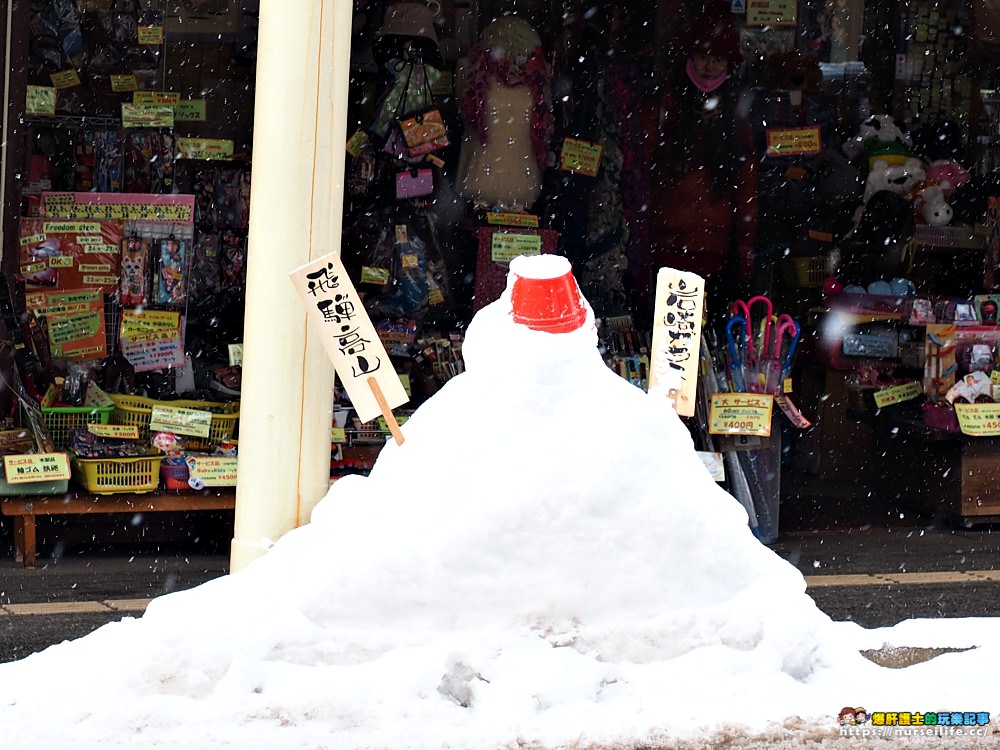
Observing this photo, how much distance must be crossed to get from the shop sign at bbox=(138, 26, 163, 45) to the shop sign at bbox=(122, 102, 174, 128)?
34cm

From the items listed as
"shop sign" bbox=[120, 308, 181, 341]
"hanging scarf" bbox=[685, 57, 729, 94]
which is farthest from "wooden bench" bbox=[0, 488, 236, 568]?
"hanging scarf" bbox=[685, 57, 729, 94]

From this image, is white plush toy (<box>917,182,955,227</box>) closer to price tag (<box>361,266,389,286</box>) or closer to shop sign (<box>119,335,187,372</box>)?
price tag (<box>361,266,389,286</box>)

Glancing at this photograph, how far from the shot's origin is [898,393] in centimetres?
782

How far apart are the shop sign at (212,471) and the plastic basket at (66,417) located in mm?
515

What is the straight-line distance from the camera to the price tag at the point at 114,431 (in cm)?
643

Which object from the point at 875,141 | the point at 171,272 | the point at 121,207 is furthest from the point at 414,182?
the point at 875,141

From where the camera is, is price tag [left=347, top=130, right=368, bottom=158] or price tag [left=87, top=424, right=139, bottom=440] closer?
price tag [left=87, top=424, right=139, bottom=440]

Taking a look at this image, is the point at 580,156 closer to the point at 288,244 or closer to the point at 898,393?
the point at 898,393

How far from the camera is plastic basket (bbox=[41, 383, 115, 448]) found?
21.1 ft

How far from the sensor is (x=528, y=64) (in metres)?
7.55

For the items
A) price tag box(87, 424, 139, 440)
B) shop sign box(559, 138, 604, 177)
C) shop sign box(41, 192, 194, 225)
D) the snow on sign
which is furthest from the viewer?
shop sign box(559, 138, 604, 177)

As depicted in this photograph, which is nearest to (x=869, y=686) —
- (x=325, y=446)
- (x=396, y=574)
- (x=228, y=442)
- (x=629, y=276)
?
(x=396, y=574)

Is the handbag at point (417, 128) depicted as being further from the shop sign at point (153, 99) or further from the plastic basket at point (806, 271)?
the plastic basket at point (806, 271)

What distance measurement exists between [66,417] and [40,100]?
164 cm
